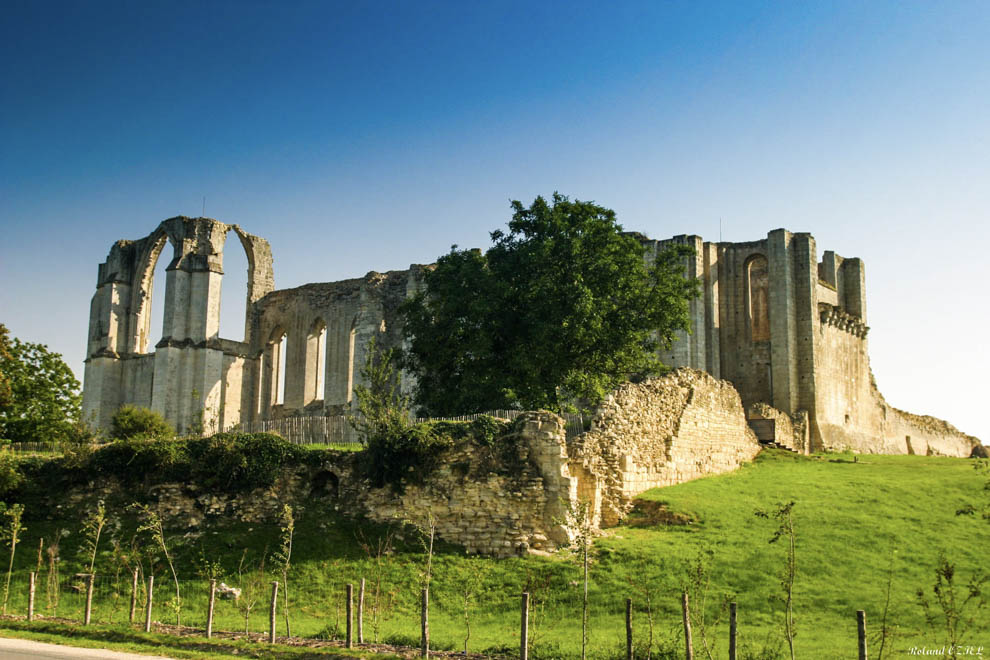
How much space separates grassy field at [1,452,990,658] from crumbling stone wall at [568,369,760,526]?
2.92 ft

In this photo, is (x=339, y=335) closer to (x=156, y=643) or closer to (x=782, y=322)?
(x=782, y=322)

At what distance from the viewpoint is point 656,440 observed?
22094 mm

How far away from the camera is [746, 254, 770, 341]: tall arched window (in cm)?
4097

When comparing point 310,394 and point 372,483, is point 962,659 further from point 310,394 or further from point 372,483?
point 310,394

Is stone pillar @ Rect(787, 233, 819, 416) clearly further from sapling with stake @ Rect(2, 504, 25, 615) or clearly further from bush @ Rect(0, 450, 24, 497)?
sapling with stake @ Rect(2, 504, 25, 615)

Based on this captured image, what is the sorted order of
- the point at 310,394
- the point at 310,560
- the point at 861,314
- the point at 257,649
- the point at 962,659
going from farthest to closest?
the point at 861,314 → the point at 310,394 → the point at 310,560 → the point at 257,649 → the point at 962,659

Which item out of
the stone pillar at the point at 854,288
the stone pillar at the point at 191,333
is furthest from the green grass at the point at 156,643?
the stone pillar at the point at 854,288

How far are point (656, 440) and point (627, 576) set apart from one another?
763 centimetres

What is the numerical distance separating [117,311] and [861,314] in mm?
33141

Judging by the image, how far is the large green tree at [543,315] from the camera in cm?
2273

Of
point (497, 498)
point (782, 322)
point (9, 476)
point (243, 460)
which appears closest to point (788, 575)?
point (497, 498)

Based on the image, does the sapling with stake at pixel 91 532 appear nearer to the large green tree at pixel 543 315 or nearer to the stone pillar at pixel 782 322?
the large green tree at pixel 543 315

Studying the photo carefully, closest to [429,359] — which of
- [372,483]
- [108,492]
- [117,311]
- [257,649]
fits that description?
[372,483]

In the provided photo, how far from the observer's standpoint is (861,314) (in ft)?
137
